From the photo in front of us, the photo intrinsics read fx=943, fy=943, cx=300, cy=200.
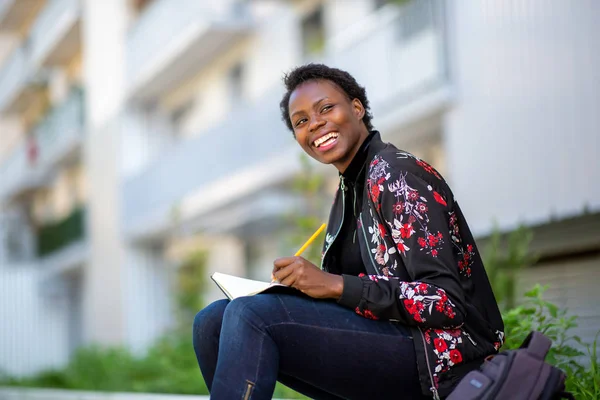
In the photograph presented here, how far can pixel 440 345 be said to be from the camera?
2510 mm

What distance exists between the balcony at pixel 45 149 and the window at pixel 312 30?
26.1 ft

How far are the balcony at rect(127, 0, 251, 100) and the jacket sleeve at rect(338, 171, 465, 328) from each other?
1196cm

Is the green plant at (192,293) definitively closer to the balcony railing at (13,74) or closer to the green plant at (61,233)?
the green plant at (61,233)

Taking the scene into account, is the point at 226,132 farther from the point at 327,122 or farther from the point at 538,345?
the point at 538,345

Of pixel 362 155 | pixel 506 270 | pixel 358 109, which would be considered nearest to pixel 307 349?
pixel 362 155

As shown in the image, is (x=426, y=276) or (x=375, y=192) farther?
(x=375, y=192)

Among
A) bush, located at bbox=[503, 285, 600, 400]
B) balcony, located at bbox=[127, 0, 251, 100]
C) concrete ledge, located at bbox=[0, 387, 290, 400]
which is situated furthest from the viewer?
balcony, located at bbox=[127, 0, 251, 100]

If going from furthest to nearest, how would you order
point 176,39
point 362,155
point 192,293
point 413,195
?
1. point 176,39
2. point 192,293
3. point 362,155
4. point 413,195

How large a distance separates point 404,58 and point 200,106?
7935mm

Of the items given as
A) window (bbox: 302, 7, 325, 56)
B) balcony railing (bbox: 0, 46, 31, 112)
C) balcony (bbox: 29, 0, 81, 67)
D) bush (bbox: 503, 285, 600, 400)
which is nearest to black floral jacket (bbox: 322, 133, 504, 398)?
bush (bbox: 503, 285, 600, 400)

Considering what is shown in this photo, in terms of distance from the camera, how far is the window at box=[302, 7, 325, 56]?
1330 centimetres

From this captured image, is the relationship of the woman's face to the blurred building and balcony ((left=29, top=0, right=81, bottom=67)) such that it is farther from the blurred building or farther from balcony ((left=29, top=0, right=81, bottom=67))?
balcony ((left=29, top=0, right=81, bottom=67))

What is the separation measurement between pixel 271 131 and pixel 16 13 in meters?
15.9

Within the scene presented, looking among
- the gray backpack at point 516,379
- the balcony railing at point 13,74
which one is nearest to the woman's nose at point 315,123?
the gray backpack at point 516,379
